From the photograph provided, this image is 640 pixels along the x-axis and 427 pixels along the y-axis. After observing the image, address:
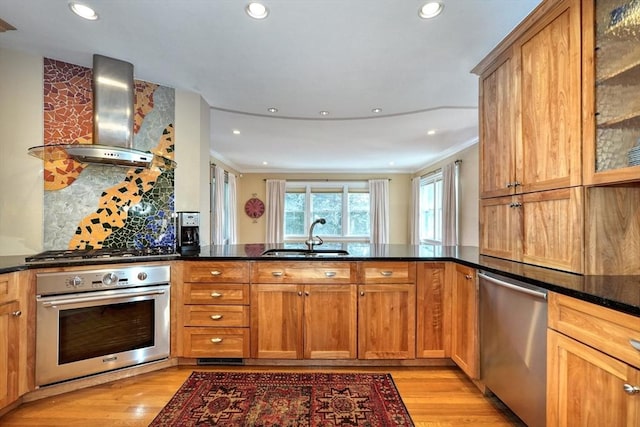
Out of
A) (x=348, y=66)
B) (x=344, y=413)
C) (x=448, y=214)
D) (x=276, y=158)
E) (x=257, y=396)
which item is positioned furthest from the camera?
(x=276, y=158)

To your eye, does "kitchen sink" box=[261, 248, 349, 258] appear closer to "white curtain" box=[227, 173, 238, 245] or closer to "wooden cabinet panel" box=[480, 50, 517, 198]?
"wooden cabinet panel" box=[480, 50, 517, 198]

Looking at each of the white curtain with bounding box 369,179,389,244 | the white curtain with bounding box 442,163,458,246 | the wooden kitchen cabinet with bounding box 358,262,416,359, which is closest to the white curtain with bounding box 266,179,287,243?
the white curtain with bounding box 369,179,389,244

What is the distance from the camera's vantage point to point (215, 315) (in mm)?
2459

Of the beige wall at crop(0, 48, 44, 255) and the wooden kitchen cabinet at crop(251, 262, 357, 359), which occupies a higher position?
the beige wall at crop(0, 48, 44, 255)

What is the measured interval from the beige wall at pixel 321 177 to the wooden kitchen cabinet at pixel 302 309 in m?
5.65

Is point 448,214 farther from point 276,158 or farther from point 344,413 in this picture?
point 344,413

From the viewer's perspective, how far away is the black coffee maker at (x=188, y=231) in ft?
8.87

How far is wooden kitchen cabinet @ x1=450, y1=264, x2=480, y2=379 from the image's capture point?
2.09 meters

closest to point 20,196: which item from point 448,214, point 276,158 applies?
point 276,158

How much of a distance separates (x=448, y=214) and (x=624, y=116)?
169 inches

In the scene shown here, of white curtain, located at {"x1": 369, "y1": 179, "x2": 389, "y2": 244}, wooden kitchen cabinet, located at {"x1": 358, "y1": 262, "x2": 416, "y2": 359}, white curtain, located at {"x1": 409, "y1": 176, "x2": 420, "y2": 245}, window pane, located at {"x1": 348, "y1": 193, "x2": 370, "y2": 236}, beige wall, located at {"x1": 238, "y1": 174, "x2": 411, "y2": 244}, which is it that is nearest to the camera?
wooden kitchen cabinet, located at {"x1": 358, "y1": 262, "x2": 416, "y2": 359}

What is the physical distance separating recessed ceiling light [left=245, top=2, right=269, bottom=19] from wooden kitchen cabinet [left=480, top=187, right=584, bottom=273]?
6.27 ft

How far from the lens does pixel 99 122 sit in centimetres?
246

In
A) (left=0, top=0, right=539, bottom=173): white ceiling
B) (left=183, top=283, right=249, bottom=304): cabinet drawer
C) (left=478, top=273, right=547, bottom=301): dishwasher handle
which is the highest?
(left=0, top=0, right=539, bottom=173): white ceiling
